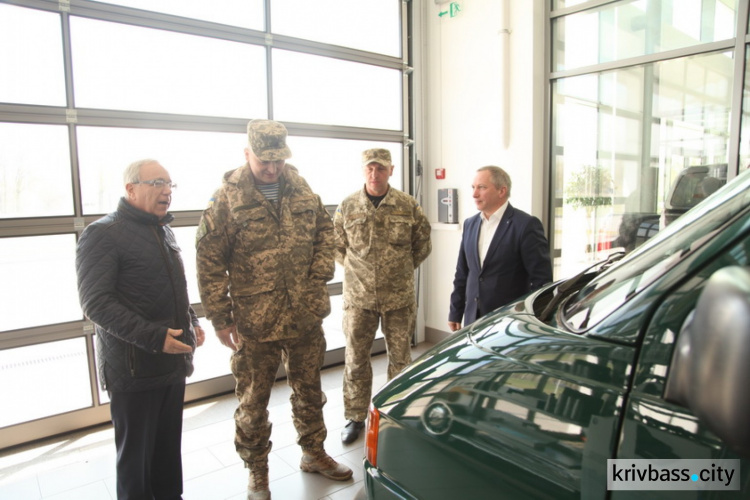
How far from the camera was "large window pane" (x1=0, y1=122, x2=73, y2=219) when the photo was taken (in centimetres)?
292

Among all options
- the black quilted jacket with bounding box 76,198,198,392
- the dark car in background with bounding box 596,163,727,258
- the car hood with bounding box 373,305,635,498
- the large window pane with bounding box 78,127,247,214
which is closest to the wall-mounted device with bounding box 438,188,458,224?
the dark car in background with bounding box 596,163,727,258

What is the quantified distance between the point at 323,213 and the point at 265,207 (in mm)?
353

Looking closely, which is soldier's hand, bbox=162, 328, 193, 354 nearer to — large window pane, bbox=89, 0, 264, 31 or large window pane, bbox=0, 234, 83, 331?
large window pane, bbox=0, 234, 83, 331

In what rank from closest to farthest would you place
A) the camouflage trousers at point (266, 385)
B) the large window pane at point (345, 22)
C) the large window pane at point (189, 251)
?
the camouflage trousers at point (266, 385)
the large window pane at point (189, 251)
the large window pane at point (345, 22)

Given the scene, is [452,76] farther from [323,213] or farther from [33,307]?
[33,307]

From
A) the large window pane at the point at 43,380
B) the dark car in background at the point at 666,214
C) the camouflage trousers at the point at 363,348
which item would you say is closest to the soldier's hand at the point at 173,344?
the camouflage trousers at the point at 363,348

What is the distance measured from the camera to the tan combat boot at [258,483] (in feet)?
7.79

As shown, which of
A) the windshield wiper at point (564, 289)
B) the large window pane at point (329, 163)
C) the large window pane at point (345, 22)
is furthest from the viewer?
the large window pane at point (329, 163)

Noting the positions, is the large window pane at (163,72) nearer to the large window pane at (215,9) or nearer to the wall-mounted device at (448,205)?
the large window pane at (215,9)

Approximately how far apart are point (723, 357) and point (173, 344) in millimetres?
1897

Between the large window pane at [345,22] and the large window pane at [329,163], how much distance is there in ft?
2.95

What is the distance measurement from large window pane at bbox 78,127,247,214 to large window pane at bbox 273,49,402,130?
596 mm

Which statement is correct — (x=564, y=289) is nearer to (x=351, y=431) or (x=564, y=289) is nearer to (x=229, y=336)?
(x=229, y=336)

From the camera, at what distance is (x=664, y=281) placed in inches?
34.3
